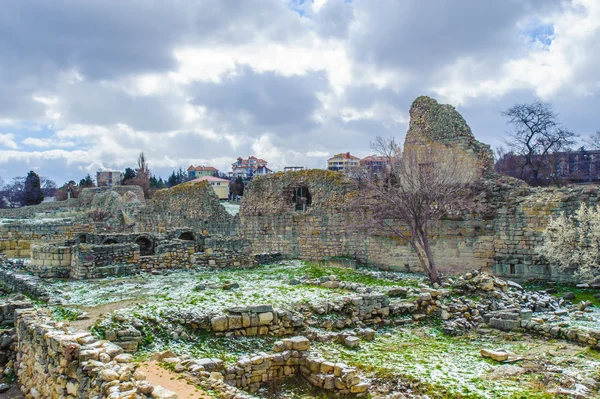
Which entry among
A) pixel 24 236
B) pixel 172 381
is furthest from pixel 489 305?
pixel 24 236

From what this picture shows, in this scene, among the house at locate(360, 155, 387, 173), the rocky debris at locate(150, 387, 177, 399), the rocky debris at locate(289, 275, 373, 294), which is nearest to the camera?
the rocky debris at locate(150, 387, 177, 399)

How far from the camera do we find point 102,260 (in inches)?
591

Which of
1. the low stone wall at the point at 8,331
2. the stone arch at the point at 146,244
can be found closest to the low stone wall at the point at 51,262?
the low stone wall at the point at 8,331

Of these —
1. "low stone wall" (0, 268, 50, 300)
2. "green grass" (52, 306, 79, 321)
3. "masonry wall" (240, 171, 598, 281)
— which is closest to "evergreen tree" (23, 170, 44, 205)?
"masonry wall" (240, 171, 598, 281)

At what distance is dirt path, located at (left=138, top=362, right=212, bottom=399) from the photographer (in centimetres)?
610

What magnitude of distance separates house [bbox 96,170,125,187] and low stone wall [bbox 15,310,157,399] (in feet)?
272

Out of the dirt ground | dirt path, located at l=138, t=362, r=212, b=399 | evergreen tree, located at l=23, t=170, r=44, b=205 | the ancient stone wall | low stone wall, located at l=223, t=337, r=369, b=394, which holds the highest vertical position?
evergreen tree, located at l=23, t=170, r=44, b=205

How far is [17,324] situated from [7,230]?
1707cm

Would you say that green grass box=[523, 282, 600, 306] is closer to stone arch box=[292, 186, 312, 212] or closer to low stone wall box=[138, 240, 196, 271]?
low stone wall box=[138, 240, 196, 271]

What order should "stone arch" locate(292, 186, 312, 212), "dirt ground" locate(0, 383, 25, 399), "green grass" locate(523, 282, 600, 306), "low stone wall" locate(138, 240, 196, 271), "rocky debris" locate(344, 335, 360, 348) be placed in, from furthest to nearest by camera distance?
"stone arch" locate(292, 186, 312, 212), "low stone wall" locate(138, 240, 196, 271), "green grass" locate(523, 282, 600, 306), "rocky debris" locate(344, 335, 360, 348), "dirt ground" locate(0, 383, 25, 399)

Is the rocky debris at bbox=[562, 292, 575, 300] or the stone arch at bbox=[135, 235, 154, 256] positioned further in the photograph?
the stone arch at bbox=[135, 235, 154, 256]

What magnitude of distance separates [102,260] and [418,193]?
10486 millimetres

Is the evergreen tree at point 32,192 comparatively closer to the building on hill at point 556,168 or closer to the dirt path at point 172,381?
the building on hill at point 556,168

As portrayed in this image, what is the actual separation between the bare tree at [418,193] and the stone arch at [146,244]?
29.1 ft
